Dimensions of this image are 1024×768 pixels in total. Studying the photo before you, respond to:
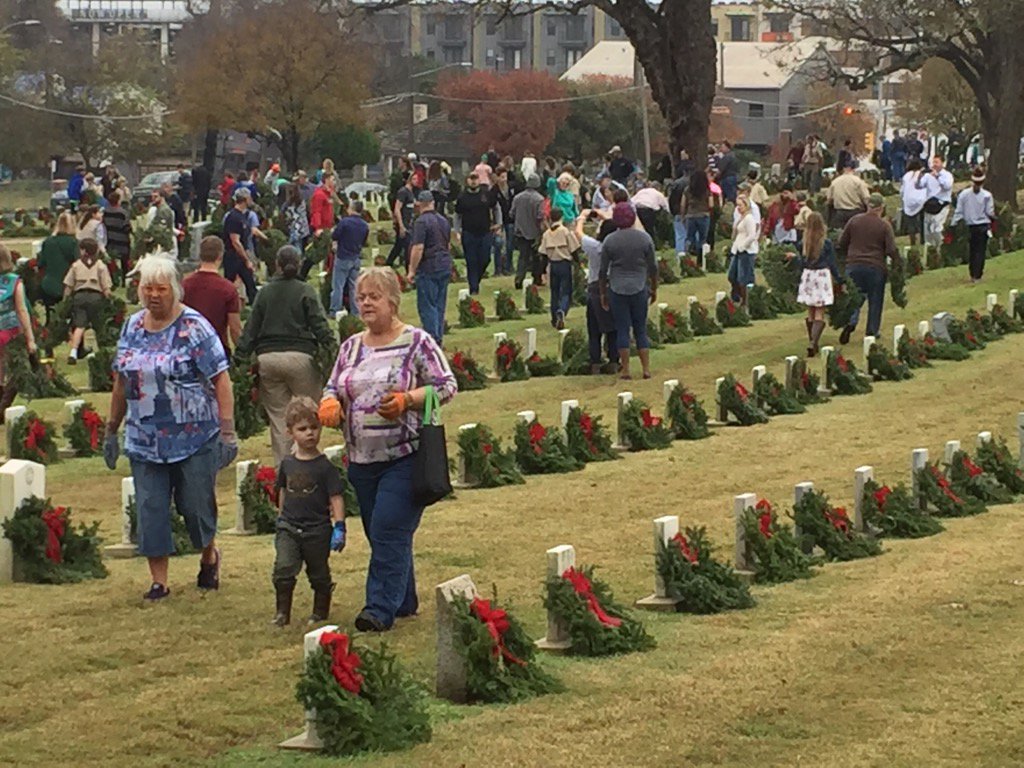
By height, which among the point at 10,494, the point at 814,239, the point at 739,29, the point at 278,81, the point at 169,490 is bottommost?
the point at 10,494

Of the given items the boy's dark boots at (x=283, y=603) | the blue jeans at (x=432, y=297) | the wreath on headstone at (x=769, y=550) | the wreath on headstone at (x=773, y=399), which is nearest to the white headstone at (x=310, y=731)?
the boy's dark boots at (x=283, y=603)

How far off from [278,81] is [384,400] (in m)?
54.3

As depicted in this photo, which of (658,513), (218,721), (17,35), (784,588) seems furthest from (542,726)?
(17,35)

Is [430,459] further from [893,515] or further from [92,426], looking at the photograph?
[92,426]

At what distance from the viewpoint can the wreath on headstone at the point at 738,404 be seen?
2044 centimetres

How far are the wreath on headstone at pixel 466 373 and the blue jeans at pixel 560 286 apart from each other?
395cm

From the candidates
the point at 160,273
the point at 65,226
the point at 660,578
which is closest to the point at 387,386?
the point at 160,273

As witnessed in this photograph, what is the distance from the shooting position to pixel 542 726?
8.93 metres

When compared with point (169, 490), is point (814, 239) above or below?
above

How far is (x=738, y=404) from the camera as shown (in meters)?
20.4

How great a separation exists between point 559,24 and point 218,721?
140 m

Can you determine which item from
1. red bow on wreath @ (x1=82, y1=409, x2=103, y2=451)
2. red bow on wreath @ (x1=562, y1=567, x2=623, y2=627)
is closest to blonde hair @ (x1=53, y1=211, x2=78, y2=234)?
red bow on wreath @ (x1=82, y1=409, x2=103, y2=451)

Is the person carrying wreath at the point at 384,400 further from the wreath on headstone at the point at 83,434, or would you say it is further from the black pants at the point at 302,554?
the wreath on headstone at the point at 83,434

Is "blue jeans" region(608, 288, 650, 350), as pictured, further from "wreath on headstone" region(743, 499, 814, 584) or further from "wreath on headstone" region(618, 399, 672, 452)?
"wreath on headstone" region(743, 499, 814, 584)
